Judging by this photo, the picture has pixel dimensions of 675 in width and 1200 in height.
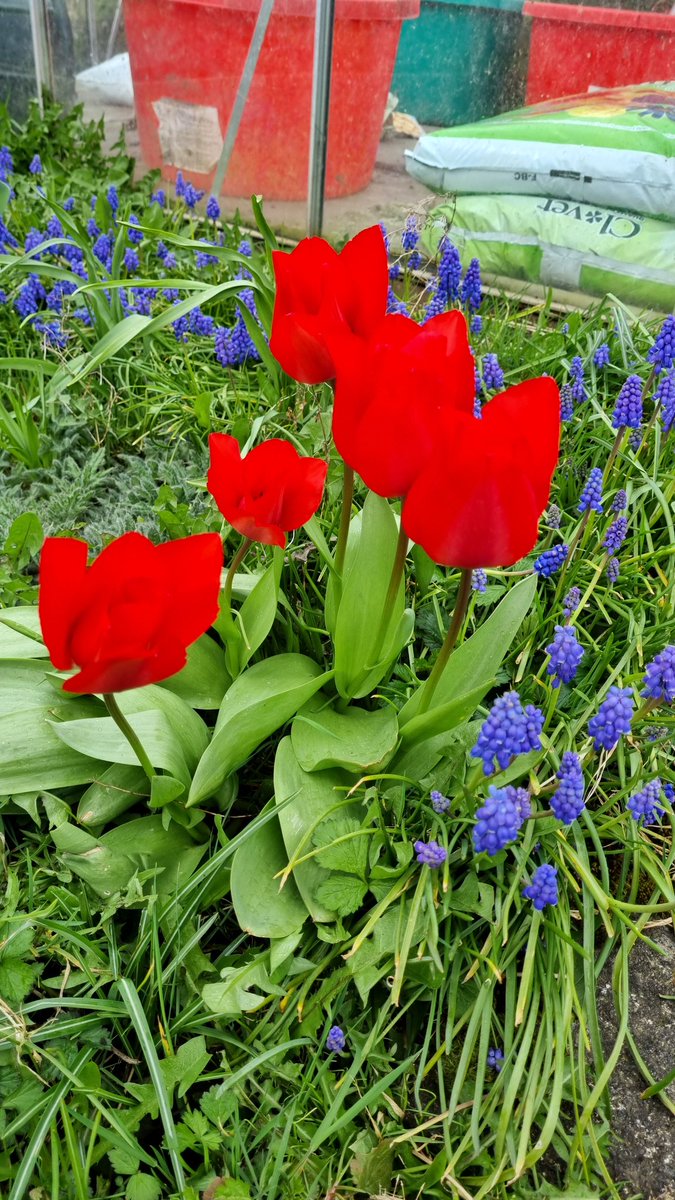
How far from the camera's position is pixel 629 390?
60.9 inches

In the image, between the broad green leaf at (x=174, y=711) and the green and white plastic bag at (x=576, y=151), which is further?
the green and white plastic bag at (x=576, y=151)

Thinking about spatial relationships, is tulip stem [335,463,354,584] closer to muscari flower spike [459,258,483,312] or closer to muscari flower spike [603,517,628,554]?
muscari flower spike [603,517,628,554]

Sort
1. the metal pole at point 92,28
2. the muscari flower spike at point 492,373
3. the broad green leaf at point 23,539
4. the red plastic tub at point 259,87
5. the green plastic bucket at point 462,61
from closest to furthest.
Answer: the broad green leaf at point 23,539, the muscari flower spike at point 492,373, the green plastic bucket at point 462,61, the red plastic tub at point 259,87, the metal pole at point 92,28

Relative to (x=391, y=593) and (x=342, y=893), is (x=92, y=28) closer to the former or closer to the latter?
(x=391, y=593)

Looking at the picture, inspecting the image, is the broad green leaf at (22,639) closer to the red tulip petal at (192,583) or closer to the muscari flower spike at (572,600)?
the red tulip petal at (192,583)

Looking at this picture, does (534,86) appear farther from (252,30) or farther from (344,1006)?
(344,1006)

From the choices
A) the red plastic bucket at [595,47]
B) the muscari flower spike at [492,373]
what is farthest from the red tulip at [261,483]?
the red plastic bucket at [595,47]

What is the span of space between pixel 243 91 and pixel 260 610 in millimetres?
2635

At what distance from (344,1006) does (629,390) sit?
1114mm

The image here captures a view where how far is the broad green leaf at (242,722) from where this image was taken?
1196 millimetres

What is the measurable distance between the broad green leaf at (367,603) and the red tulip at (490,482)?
0.38 meters

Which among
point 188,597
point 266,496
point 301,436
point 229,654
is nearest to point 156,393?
point 301,436

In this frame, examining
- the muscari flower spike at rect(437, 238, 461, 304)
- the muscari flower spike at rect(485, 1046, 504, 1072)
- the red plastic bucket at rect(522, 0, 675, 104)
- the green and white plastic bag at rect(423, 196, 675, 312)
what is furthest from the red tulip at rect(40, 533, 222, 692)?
the red plastic bucket at rect(522, 0, 675, 104)

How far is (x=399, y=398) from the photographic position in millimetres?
890
